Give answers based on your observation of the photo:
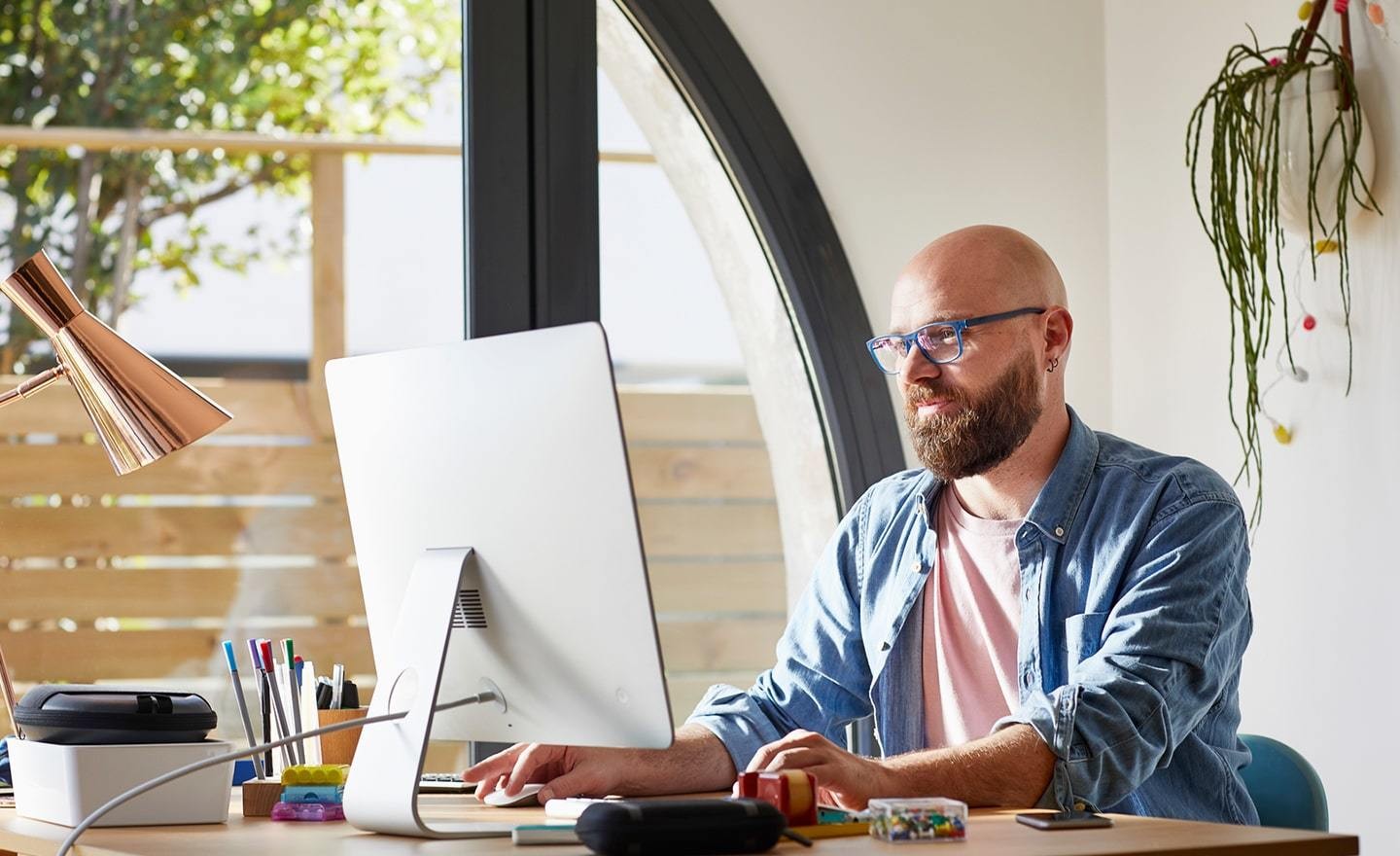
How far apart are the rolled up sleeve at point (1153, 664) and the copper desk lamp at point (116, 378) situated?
2.95 feet

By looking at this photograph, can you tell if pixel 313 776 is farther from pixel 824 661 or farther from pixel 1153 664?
pixel 1153 664

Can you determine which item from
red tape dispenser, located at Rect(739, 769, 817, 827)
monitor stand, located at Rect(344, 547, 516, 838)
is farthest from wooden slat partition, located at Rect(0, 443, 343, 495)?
red tape dispenser, located at Rect(739, 769, 817, 827)

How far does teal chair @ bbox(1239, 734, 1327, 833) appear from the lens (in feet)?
5.66

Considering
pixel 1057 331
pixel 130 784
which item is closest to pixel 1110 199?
pixel 1057 331

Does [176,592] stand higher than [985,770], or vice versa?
[176,592]

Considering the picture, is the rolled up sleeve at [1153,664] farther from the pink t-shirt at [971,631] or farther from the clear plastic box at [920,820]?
the clear plastic box at [920,820]

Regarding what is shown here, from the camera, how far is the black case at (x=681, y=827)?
3.64ft

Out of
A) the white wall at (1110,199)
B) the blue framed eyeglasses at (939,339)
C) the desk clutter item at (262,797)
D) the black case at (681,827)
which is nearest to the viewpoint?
the black case at (681,827)

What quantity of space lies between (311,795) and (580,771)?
0.84 feet

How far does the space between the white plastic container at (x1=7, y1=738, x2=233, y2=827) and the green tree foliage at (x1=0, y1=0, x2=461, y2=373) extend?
136 centimetres

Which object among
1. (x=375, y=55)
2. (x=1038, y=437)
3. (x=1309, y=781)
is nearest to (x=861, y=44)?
(x=375, y=55)

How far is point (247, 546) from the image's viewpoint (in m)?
2.64

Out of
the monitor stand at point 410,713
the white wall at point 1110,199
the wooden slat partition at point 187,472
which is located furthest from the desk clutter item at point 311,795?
the white wall at point 1110,199

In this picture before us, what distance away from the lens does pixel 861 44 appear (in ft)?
9.00
